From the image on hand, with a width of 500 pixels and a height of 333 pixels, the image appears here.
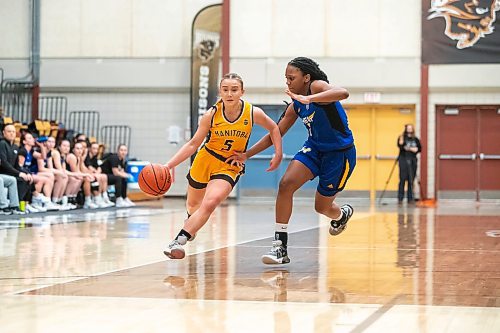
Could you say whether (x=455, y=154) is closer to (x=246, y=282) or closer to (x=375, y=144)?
(x=375, y=144)

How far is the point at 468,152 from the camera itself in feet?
70.4

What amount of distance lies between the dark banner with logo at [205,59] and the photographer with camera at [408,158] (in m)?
4.67

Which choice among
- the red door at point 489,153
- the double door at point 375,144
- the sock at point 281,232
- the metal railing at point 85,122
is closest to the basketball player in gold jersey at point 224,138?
the sock at point 281,232

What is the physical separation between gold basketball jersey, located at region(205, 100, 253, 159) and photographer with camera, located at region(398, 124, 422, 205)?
1343cm

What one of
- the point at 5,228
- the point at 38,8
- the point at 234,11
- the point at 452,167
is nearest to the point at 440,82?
the point at 452,167

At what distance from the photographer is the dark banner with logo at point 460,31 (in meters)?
20.6

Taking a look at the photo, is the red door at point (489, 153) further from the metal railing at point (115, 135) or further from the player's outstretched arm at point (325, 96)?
the player's outstretched arm at point (325, 96)

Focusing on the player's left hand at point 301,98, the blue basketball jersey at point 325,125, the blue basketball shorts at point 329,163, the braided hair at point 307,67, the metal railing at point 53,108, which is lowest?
the blue basketball shorts at point 329,163

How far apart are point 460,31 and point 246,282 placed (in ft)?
53.3

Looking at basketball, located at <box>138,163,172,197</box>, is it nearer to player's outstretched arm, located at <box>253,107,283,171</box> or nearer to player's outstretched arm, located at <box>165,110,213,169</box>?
player's outstretched arm, located at <box>165,110,213,169</box>

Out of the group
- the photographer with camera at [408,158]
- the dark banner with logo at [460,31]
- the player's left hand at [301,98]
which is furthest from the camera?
the dark banner with logo at [460,31]

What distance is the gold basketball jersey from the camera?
6977 mm

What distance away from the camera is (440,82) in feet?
69.1

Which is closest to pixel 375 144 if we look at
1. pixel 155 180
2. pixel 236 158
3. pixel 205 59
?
pixel 205 59
